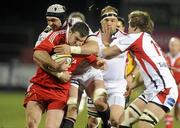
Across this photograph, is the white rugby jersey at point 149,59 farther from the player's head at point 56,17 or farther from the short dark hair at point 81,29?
the player's head at point 56,17

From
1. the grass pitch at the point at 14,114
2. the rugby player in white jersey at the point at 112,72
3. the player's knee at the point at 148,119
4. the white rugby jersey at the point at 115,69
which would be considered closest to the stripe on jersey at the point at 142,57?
the player's knee at the point at 148,119

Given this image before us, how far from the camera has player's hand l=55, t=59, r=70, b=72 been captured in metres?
8.48

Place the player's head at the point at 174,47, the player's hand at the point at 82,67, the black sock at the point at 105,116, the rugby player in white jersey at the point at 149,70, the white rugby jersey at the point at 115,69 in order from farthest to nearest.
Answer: the player's head at the point at 174,47 → the white rugby jersey at the point at 115,69 → the black sock at the point at 105,116 → the player's hand at the point at 82,67 → the rugby player in white jersey at the point at 149,70

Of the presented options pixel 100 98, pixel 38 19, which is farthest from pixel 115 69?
pixel 38 19

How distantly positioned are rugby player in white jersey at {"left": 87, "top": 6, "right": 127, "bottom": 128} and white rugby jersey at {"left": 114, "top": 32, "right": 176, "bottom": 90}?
4.64 feet

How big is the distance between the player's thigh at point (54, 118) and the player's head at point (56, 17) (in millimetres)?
1127

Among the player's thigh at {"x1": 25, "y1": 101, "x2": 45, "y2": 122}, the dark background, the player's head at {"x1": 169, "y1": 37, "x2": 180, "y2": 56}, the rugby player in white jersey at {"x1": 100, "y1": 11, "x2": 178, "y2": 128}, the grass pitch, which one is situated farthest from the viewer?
the dark background

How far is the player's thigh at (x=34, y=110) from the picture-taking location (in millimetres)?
8508

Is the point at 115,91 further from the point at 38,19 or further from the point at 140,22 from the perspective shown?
the point at 38,19

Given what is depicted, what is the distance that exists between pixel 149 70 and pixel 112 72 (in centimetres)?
185

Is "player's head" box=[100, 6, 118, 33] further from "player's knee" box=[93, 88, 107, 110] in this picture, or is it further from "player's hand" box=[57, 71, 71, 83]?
"player's hand" box=[57, 71, 71, 83]

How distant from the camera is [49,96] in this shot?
8.60 meters

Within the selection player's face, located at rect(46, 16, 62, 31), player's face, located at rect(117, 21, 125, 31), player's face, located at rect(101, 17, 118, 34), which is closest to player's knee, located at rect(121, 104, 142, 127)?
player's face, located at rect(46, 16, 62, 31)

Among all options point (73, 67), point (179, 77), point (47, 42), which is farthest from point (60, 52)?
point (179, 77)
